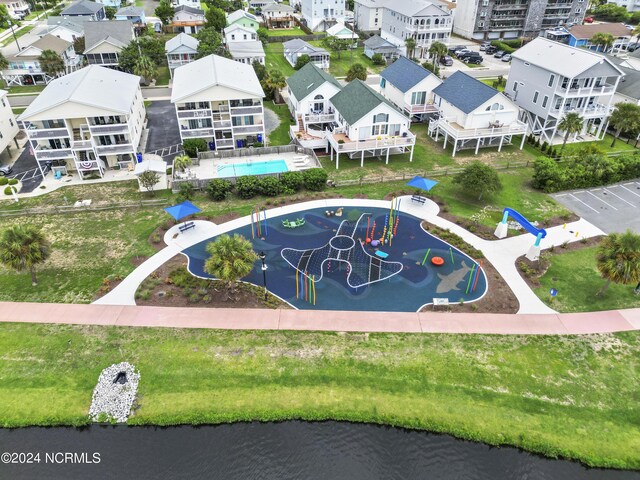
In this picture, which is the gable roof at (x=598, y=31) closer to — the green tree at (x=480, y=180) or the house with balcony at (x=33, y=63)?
the green tree at (x=480, y=180)

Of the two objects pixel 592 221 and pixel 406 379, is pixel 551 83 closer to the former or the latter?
pixel 592 221

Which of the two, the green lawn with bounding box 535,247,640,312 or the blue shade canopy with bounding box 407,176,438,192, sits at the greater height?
the blue shade canopy with bounding box 407,176,438,192

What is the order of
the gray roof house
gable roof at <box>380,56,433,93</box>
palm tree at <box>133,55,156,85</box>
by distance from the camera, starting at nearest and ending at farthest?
gable roof at <box>380,56,433,93</box> < palm tree at <box>133,55,156,85</box> < the gray roof house

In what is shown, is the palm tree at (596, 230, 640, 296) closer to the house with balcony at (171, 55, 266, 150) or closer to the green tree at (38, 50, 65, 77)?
the house with balcony at (171, 55, 266, 150)

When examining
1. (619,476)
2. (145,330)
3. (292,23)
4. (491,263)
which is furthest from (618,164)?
(292,23)

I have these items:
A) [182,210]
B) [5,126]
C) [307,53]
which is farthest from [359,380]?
[307,53]

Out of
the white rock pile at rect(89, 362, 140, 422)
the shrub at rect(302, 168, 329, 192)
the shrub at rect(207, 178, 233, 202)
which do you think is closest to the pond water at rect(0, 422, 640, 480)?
the white rock pile at rect(89, 362, 140, 422)

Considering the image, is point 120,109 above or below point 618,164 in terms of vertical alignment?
above
